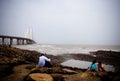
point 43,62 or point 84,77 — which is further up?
point 43,62

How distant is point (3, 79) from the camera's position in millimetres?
4438

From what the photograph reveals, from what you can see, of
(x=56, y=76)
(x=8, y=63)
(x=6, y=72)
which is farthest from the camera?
(x=8, y=63)

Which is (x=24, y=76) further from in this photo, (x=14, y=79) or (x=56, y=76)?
(x=56, y=76)

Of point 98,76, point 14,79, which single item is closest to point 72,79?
point 98,76

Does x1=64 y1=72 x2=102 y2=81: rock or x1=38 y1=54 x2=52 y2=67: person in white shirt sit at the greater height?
x1=38 y1=54 x2=52 y2=67: person in white shirt

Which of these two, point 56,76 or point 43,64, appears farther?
point 43,64

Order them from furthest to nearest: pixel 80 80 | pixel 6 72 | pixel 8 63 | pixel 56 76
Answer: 1. pixel 8 63
2. pixel 6 72
3. pixel 56 76
4. pixel 80 80

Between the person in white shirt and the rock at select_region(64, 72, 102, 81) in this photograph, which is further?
the person in white shirt

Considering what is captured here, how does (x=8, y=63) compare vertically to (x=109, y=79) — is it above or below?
above

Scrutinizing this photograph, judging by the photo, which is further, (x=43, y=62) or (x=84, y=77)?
(x=43, y=62)

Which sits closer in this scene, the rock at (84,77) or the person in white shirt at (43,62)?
the rock at (84,77)

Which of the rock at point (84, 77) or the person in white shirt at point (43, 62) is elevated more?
the person in white shirt at point (43, 62)

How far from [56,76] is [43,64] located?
5.54ft

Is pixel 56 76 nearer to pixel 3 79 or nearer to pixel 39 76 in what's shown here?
pixel 39 76
